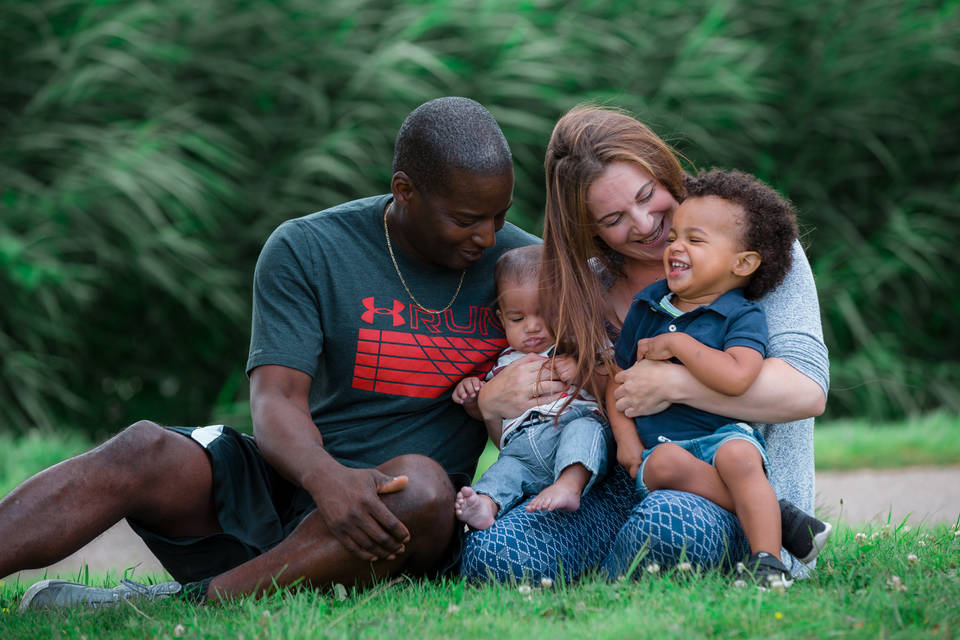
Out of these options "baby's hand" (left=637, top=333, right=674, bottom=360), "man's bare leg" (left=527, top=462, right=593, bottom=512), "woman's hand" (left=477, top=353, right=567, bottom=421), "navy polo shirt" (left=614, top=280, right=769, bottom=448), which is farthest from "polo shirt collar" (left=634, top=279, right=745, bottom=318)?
"man's bare leg" (left=527, top=462, right=593, bottom=512)

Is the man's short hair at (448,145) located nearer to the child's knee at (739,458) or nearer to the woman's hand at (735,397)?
the woman's hand at (735,397)

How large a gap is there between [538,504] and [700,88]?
4005mm

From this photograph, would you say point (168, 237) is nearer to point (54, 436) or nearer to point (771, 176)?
point (54, 436)

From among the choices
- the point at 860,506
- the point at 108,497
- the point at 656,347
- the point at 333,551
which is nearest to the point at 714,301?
the point at 656,347

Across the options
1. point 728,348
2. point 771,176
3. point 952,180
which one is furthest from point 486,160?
point 952,180

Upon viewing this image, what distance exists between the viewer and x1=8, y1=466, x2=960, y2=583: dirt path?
418 cm

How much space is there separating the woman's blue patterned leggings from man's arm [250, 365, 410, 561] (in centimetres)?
27

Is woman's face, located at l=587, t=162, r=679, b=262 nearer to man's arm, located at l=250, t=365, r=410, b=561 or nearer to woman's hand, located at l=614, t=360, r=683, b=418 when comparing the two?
woman's hand, located at l=614, t=360, r=683, b=418

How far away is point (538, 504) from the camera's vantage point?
279 centimetres

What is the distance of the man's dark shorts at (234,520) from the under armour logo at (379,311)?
1.64ft

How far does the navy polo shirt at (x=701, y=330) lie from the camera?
2.77 metres

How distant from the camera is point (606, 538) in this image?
3.03 m

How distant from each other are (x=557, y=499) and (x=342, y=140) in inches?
134

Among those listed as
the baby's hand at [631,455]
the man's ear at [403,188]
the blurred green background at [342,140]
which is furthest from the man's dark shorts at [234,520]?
the blurred green background at [342,140]
